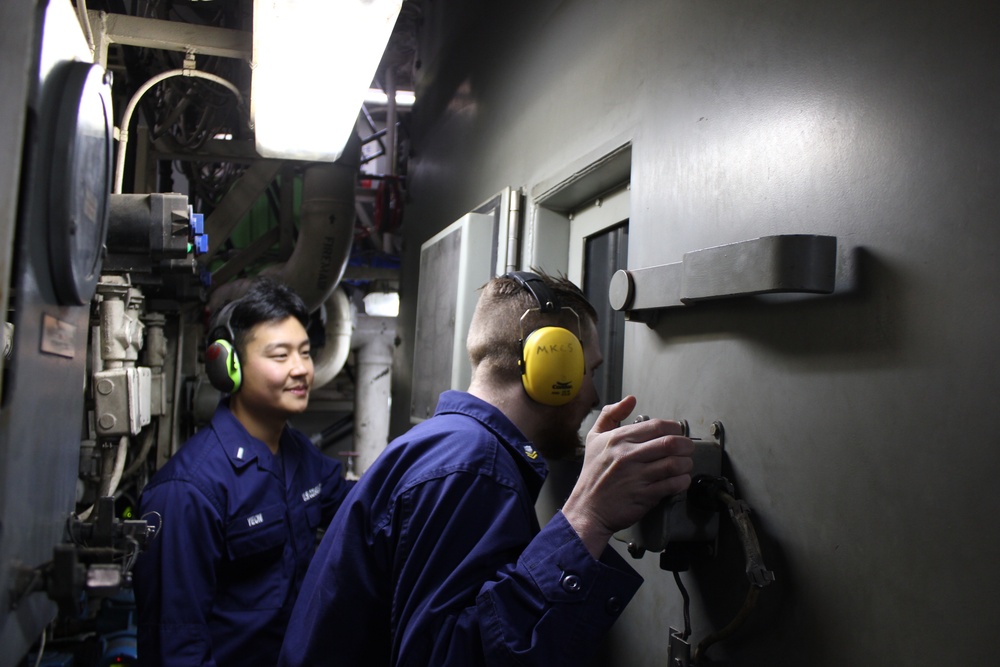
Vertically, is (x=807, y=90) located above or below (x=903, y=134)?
above

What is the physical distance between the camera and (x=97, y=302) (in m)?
2.78

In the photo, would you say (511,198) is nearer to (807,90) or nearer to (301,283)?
(807,90)

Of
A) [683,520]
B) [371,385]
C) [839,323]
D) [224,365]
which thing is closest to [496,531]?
[683,520]

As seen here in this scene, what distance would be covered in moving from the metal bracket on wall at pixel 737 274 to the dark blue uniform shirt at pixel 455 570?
1.20 feet

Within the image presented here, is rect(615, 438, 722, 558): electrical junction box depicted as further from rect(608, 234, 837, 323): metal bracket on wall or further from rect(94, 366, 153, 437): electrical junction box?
rect(94, 366, 153, 437): electrical junction box

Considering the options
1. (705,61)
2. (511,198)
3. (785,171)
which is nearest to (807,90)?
(785,171)

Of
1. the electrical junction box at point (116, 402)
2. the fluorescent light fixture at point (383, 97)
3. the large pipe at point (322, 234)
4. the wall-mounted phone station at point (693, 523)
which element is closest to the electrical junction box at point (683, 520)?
the wall-mounted phone station at point (693, 523)

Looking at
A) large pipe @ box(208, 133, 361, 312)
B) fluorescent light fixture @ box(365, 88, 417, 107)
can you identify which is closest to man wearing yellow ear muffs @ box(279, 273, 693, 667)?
large pipe @ box(208, 133, 361, 312)

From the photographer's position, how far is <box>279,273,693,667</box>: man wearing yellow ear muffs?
1048 millimetres

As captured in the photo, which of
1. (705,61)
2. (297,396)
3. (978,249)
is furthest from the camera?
(297,396)

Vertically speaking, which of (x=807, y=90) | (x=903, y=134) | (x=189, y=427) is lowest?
(x=189, y=427)

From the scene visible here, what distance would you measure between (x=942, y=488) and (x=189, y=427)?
4248 mm

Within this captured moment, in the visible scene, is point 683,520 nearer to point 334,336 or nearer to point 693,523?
point 693,523

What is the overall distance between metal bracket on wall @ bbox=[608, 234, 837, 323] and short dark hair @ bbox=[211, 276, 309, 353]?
1.65m
